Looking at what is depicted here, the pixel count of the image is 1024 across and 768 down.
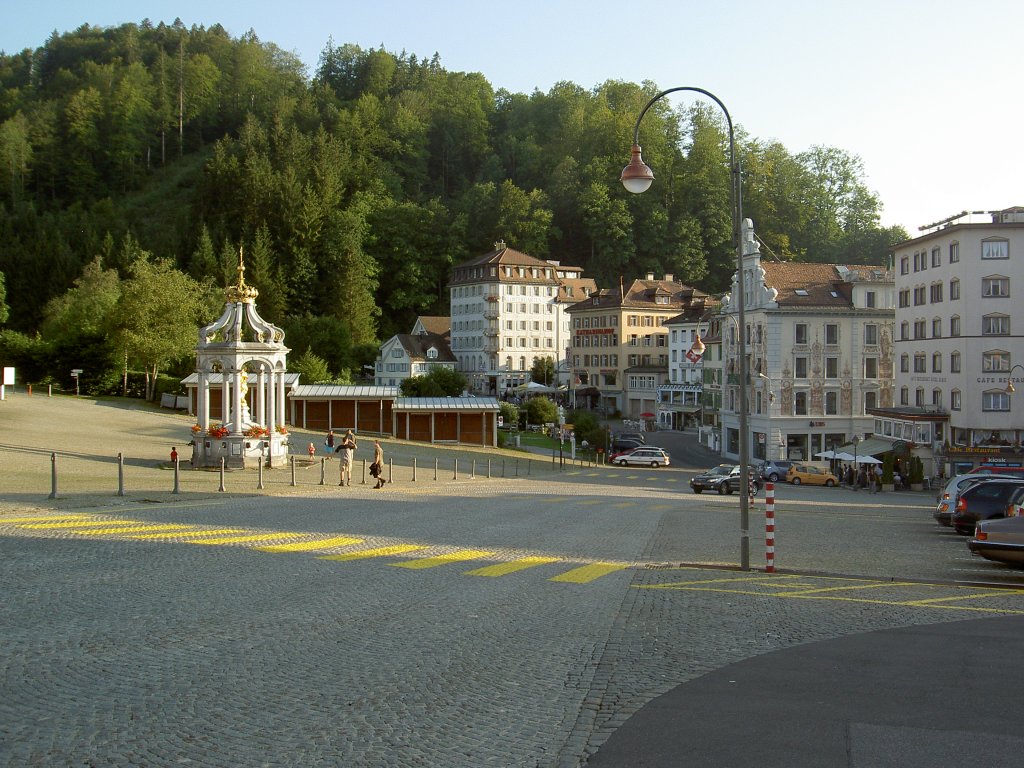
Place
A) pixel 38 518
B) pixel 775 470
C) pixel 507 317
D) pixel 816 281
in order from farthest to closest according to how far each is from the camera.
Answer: pixel 507 317 < pixel 816 281 < pixel 775 470 < pixel 38 518

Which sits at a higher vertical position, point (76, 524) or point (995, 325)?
point (995, 325)

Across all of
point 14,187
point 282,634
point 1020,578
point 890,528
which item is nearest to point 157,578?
point 282,634

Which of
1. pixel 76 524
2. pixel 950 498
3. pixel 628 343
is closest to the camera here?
pixel 76 524

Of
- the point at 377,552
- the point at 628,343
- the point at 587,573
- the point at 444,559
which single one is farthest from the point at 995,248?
the point at 628,343

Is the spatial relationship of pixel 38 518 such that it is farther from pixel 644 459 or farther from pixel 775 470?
pixel 644 459

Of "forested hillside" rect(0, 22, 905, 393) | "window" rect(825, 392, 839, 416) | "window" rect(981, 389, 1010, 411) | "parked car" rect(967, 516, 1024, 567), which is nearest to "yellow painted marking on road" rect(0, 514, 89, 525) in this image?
"parked car" rect(967, 516, 1024, 567)

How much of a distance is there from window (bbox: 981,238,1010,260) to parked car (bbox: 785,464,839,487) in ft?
46.5

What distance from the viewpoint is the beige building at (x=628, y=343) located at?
100 metres

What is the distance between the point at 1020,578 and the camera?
16609 mm

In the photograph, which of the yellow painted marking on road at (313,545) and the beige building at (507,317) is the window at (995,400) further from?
the beige building at (507,317)

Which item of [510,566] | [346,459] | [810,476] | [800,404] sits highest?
[800,404]

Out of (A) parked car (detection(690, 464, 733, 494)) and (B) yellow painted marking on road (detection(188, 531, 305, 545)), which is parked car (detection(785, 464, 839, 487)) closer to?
(A) parked car (detection(690, 464, 733, 494))

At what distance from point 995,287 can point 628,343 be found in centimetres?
5005

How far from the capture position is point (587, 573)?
50.1ft
